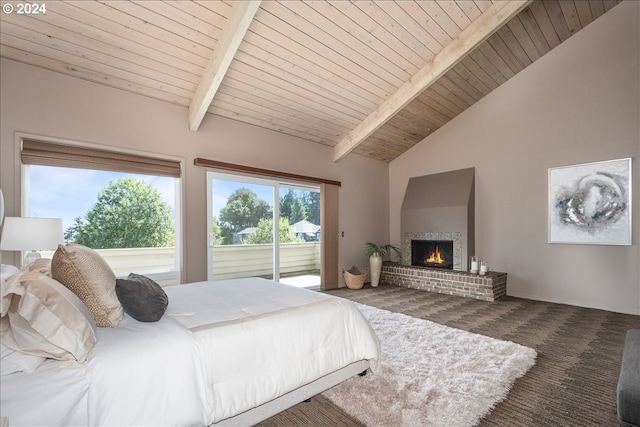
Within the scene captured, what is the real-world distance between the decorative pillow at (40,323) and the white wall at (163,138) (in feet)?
7.72

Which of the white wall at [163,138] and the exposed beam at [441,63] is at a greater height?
the exposed beam at [441,63]

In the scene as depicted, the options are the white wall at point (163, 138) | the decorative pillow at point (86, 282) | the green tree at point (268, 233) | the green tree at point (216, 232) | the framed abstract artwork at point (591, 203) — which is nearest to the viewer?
the decorative pillow at point (86, 282)

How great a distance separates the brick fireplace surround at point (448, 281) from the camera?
4.68 m

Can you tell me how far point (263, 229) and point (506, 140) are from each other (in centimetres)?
422

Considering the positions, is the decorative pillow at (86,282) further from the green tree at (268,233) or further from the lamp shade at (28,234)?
the green tree at (268,233)

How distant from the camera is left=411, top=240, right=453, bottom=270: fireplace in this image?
5.47 metres

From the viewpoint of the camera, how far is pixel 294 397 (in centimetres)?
178

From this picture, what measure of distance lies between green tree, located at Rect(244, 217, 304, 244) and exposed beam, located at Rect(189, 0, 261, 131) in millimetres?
1668

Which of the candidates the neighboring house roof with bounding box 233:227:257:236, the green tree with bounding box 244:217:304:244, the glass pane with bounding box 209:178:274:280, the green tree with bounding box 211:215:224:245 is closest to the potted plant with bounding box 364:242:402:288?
the green tree with bounding box 244:217:304:244

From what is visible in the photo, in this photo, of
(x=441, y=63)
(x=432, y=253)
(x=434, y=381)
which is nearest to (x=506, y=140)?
(x=441, y=63)

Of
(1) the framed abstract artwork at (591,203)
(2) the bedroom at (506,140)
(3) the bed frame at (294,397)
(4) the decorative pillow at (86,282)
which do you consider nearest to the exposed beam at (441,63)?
(2) the bedroom at (506,140)

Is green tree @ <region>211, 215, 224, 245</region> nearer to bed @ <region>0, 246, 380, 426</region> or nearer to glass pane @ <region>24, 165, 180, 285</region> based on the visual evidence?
glass pane @ <region>24, 165, 180, 285</region>

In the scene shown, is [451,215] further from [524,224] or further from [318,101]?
[318,101]

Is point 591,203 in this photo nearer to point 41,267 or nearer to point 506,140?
point 506,140
